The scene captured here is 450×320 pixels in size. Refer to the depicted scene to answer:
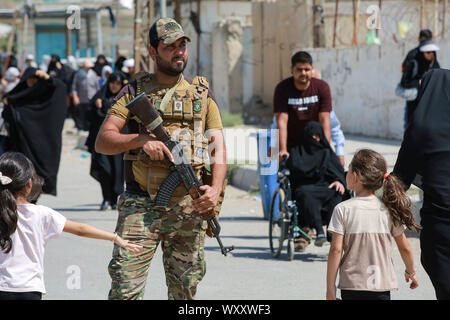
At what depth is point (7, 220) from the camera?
12.7 feet

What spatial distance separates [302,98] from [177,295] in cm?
374

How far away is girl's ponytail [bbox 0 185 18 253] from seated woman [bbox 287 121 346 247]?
409 centimetres

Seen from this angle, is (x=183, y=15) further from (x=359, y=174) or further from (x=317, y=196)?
(x=359, y=174)

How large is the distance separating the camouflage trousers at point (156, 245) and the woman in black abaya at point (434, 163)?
1.11m

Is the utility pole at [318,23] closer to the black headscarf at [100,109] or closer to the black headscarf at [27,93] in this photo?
the black headscarf at [100,109]

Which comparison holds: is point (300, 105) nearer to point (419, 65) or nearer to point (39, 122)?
point (39, 122)

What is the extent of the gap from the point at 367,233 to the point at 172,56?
4.26 feet

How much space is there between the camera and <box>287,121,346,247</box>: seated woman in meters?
7.62

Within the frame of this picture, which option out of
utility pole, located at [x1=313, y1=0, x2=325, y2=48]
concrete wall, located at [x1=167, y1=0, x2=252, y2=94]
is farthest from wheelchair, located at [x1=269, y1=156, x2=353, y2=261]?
concrete wall, located at [x1=167, y1=0, x2=252, y2=94]

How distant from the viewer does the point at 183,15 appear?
1019 inches

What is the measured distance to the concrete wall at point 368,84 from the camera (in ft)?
52.2

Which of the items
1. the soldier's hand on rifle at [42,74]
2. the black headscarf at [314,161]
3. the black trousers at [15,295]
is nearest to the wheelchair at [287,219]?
the black headscarf at [314,161]

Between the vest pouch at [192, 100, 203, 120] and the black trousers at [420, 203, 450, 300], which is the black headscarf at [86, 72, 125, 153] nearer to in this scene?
the vest pouch at [192, 100, 203, 120]

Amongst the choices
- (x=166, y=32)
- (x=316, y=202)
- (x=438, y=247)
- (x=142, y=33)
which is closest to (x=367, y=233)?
(x=438, y=247)
